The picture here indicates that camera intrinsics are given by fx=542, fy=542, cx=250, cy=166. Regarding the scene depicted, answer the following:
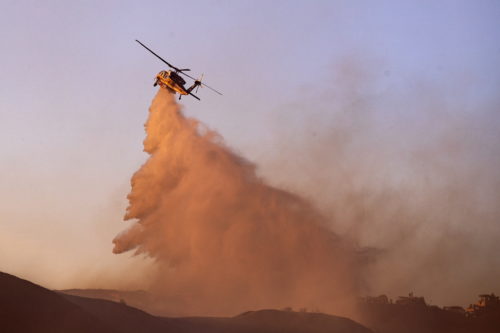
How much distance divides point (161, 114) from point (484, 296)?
252 ft

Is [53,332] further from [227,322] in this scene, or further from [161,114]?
[161,114]

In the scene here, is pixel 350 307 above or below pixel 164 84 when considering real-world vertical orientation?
below

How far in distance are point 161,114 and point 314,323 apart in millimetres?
36637

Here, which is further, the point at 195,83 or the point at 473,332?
the point at 473,332

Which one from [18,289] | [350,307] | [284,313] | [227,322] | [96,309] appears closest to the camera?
[18,289]

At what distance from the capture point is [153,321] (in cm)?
5672

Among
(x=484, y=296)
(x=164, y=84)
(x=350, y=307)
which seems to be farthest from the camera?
(x=484, y=296)

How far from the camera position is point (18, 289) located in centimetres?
4616

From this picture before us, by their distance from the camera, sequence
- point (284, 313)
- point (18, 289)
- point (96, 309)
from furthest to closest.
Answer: point (284, 313)
point (96, 309)
point (18, 289)

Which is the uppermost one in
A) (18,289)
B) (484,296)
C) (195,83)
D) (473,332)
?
(195,83)

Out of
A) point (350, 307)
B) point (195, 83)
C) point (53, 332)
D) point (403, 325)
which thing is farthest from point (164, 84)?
point (403, 325)

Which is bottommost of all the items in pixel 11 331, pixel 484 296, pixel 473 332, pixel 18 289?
pixel 11 331

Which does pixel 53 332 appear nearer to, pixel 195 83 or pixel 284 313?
pixel 195 83

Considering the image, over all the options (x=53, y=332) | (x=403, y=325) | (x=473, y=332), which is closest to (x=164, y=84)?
(x=53, y=332)
